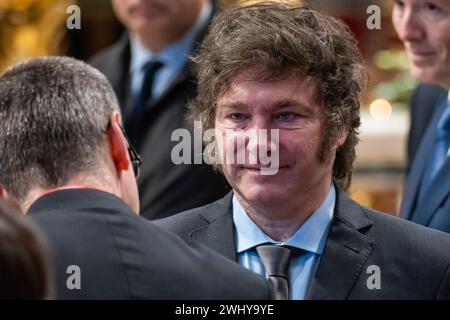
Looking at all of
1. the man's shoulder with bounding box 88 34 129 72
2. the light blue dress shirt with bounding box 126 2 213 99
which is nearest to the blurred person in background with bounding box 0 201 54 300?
the light blue dress shirt with bounding box 126 2 213 99

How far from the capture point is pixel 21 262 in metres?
2.07

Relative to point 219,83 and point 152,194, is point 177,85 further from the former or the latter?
point 219,83

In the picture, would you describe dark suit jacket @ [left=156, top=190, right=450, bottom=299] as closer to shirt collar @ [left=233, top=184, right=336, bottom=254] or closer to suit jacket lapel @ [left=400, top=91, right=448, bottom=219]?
shirt collar @ [left=233, top=184, right=336, bottom=254]

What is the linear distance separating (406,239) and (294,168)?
0.33 m

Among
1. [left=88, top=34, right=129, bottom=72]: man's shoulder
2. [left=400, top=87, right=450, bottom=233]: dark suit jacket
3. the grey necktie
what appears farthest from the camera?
[left=88, top=34, right=129, bottom=72]: man's shoulder

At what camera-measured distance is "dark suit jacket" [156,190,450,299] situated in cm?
306

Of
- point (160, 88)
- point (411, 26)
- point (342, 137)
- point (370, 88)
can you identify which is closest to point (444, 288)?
point (342, 137)

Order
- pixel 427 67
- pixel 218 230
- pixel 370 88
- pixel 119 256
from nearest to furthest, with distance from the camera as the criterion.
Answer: pixel 119 256 < pixel 218 230 < pixel 427 67 < pixel 370 88

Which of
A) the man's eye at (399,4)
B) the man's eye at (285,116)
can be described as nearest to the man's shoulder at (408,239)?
the man's eye at (285,116)

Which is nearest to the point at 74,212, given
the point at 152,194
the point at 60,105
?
the point at 60,105

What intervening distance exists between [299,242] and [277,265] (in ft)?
0.28

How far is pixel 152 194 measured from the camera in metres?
4.54

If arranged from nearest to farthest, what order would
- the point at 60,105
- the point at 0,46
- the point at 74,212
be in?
the point at 74,212 < the point at 60,105 < the point at 0,46

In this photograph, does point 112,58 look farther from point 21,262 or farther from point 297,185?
point 21,262
